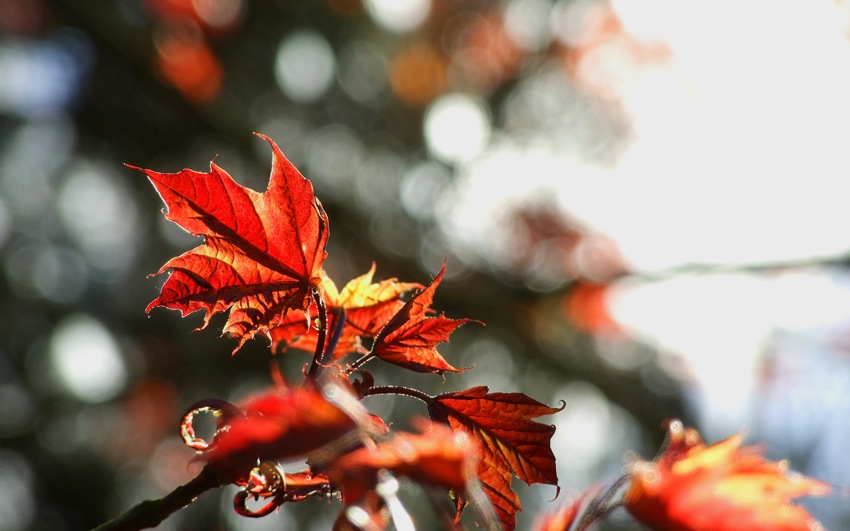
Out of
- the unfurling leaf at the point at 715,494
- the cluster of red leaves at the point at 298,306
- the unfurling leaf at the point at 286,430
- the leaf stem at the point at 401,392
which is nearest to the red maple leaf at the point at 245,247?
the cluster of red leaves at the point at 298,306

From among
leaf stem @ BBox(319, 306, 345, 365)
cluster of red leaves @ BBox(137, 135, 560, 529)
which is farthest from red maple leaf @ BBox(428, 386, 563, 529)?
leaf stem @ BBox(319, 306, 345, 365)

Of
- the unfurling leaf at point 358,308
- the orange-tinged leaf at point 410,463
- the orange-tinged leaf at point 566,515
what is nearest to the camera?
the orange-tinged leaf at point 410,463

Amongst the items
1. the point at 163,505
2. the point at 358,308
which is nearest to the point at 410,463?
the point at 163,505

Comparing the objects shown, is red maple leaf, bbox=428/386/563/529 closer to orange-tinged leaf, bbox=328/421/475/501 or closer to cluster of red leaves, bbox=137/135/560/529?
cluster of red leaves, bbox=137/135/560/529

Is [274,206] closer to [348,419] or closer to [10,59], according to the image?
[348,419]

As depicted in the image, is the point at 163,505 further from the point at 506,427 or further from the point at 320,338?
the point at 506,427

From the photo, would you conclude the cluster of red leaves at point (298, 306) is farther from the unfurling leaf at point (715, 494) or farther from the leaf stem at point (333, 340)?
the unfurling leaf at point (715, 494)

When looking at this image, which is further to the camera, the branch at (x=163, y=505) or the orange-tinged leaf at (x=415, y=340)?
the orange-tinged leaf at (x=415, y=340)
